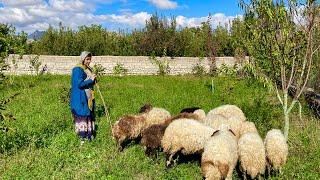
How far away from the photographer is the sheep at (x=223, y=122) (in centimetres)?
893

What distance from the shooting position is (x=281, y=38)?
8539 mm

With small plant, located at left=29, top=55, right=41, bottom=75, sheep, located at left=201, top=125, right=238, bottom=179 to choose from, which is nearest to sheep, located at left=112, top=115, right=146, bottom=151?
sheep, located at left=201, top=125, right=238, bottom=179

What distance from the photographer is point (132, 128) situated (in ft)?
30.4

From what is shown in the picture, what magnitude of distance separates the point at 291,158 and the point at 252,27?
2.57 meters

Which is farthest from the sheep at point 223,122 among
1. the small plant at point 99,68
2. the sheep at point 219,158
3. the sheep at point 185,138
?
the small plant at point 99,68

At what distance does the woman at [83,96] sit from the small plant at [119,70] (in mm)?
16369

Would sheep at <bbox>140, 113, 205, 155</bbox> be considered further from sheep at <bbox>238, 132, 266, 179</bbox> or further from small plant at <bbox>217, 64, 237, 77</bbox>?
small plant at <bbox>217, 64, 237, 77</bbox>

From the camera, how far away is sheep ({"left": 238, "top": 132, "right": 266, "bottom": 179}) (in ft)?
23.9

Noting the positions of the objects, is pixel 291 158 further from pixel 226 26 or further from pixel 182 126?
pixel 226 26

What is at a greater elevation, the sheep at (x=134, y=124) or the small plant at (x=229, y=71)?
the small plant at (x=229, y=71)

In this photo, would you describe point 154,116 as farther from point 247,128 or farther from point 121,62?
point 121,62

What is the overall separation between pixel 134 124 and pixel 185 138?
5.00 feet

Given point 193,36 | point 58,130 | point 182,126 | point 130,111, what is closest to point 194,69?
point 193,36

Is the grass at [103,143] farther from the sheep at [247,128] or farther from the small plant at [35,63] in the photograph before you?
the small plant at [35,63]
